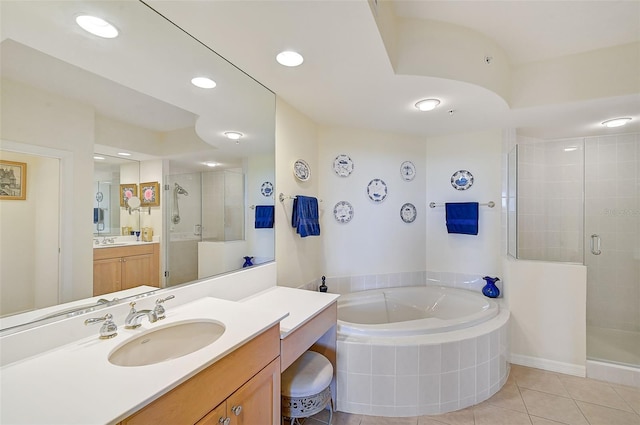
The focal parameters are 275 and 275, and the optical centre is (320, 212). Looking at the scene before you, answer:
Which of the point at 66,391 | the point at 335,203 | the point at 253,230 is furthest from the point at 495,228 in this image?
the point at 66,391

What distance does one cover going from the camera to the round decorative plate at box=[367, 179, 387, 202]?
2992 mm

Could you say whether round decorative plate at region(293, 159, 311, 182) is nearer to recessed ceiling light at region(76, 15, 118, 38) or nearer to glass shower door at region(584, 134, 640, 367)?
recessed ceiling light at region(76, 15, 118, 38)

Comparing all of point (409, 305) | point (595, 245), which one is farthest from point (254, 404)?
point (595, 245)

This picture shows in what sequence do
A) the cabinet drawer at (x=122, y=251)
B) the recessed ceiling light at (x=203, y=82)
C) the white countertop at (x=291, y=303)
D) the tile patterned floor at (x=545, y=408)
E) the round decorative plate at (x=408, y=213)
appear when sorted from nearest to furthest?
1. the cabinet drawer at (x=122, y=251)
2. the white countertop at (x=291, y=303)
3. the recessed ceiling light at (x=203, y=82)
4. the tile patterned floor at (x=545, y=408)
5. the round decorative plate at (x=408, y=213)

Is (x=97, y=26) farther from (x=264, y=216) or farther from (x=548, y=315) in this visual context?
(x=548, y=315)

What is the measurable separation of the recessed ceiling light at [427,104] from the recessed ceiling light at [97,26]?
1.99 m

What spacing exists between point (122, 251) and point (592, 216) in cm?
424

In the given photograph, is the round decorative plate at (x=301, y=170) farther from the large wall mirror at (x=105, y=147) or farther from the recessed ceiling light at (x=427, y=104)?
the recessed ceiling light at (x=427, y=104)

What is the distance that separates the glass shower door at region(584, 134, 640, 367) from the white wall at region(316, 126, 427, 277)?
178cm

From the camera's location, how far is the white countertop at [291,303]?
139 cm

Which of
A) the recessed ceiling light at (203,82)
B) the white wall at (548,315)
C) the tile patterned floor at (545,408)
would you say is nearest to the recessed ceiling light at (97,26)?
the recessed ceiling light at (203,82)

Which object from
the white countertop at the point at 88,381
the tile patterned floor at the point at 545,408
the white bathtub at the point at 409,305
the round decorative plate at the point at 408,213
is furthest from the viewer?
the round decorative plate at the point at 408,213

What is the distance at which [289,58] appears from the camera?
1613mm

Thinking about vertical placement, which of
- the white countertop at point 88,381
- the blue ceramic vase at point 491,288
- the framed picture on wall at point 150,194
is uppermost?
the framed picture on wall at point 150,194
